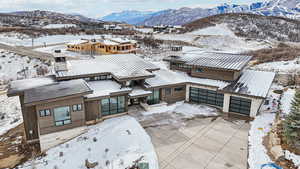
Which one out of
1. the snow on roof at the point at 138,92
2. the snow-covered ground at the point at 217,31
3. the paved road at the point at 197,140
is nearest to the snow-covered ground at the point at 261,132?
the paved road at the point at 197,140

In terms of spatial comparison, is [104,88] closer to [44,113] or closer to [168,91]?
[44,113]

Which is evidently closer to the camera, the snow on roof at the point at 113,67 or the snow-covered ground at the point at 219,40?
the snow on roof at the point at 113,67

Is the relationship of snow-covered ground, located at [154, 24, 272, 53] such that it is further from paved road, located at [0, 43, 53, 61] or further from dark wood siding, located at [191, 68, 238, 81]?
paved road, located at [0, 43, 53, 61]

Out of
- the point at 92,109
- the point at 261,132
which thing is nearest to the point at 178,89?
the point at 261,132

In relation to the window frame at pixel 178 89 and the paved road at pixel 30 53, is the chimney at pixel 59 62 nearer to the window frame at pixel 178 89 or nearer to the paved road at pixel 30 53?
the window frame at pixel 178 89

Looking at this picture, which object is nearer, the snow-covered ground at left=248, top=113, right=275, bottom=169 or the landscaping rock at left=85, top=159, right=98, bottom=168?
the landscaping rock at left=85, top=159, right=98, bottom=168

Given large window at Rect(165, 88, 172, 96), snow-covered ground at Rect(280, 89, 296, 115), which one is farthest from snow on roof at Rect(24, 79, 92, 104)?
snow-covered ground at Rect(280, 89, 296, 115)
